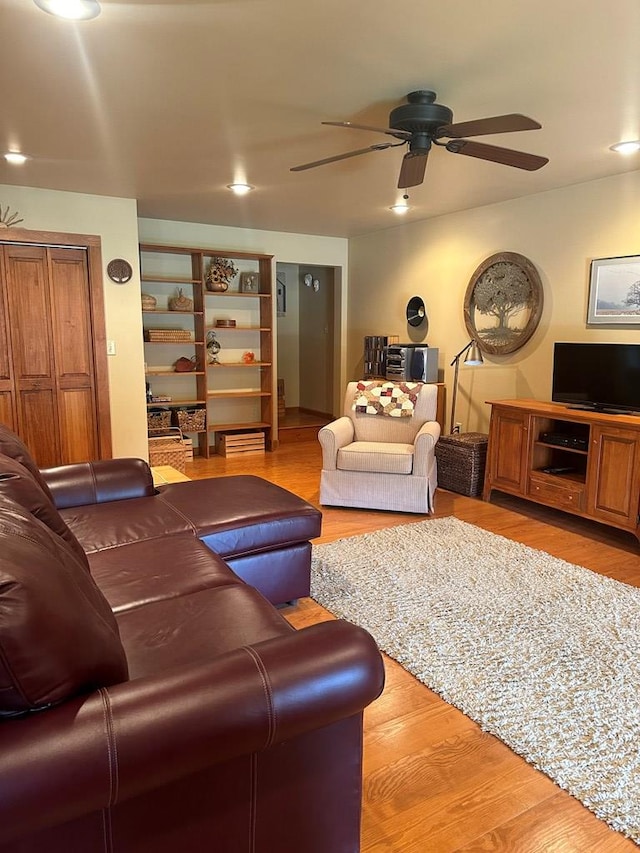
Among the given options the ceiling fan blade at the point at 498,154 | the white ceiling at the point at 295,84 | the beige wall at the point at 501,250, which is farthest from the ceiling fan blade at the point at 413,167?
the beige wall at the point at 501,250

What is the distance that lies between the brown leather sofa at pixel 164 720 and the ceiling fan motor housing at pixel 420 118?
227 cm

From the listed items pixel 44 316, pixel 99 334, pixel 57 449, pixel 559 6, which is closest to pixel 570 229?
pixel 559 6

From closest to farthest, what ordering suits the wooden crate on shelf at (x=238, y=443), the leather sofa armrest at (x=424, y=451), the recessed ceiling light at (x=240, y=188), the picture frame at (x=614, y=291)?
the picture frame at (x=614, y=291)
the leather sofa armrest at (x=424, y=451)
the recessed ceiling light at (x=240, y=188)
the wooden crate on shelf at (x=238, y=443)

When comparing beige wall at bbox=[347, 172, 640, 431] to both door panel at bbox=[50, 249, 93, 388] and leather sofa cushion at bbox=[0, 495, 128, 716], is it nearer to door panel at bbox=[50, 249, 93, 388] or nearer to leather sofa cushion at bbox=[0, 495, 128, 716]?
door panel at bbox=[50, 249, 93, 388]

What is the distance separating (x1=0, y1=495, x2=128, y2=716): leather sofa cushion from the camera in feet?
3.08

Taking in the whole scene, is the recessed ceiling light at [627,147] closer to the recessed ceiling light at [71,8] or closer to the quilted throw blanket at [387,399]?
the quilted throw blanket at [387,399]

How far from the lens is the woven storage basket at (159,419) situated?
5.64m

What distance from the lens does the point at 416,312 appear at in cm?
582

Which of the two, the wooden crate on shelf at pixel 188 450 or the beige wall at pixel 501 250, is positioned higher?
the beige wall at pixel 501 250

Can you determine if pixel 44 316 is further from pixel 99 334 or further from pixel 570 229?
pixel 570 229

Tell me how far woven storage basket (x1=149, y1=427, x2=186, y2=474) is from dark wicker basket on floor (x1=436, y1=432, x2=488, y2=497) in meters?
2.36

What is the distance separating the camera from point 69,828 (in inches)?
39.0

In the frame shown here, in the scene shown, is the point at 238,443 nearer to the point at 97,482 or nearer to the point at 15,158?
the point at 15,158

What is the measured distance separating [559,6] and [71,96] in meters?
2.11
